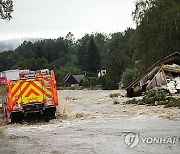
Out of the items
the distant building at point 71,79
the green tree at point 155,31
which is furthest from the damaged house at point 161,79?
the distant building at point 71,79

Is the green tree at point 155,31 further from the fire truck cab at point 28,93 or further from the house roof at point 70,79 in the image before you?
the house roof at point 70,79

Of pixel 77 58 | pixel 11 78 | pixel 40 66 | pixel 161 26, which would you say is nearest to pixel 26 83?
pixel 11 78

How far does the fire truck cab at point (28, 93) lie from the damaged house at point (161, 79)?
11.3 m

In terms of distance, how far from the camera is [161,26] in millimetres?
42344

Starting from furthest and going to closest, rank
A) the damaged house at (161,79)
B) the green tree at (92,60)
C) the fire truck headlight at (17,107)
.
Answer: the green tree at (92,60), the damaged house at (161,79), the fire truck headlight at (17,107)

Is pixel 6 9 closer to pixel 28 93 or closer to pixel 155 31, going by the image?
pixel 28 93

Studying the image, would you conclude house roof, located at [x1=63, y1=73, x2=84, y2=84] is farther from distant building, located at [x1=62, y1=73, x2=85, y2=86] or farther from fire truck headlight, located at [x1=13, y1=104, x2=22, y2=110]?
fire truck headlight, located at [x1=13, y1=104, x2=22, y2=110]

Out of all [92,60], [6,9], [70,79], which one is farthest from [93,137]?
[92,60]

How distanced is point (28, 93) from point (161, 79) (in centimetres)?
1300

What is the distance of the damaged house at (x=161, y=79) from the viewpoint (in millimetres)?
25859

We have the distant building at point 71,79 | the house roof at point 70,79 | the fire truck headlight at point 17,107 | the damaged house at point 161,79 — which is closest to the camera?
the fire truck headlight at point 17,107

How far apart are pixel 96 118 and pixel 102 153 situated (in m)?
7.83

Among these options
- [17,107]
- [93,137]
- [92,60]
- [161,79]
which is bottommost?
[93,137]

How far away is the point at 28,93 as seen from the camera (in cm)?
1564
